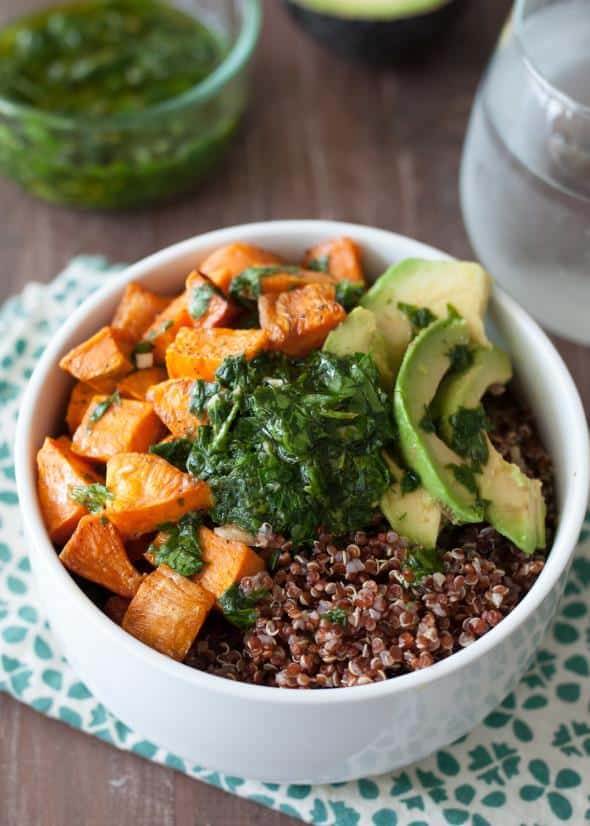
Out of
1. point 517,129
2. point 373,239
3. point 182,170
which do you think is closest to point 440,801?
point 373,239

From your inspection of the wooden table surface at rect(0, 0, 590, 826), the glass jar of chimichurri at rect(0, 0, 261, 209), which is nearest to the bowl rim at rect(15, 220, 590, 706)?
the wooden table surface at rect(0, 0, 590, 826)

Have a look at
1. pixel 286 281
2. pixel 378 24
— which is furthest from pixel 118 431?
pixel 378 24

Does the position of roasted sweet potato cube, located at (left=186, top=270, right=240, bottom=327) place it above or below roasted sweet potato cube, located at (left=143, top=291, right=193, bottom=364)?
above

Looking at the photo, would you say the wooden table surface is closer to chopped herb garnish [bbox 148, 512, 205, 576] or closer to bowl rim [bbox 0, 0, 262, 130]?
bowl rim [bbox 0, 0, 262, 130]

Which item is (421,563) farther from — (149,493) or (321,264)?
(321,264)

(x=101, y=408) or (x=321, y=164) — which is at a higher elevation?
(x=101, y=408)

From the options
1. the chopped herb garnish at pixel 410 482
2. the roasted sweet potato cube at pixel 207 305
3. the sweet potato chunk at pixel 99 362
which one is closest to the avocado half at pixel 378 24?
the roasted sweet potato cube at pixel 207 305
